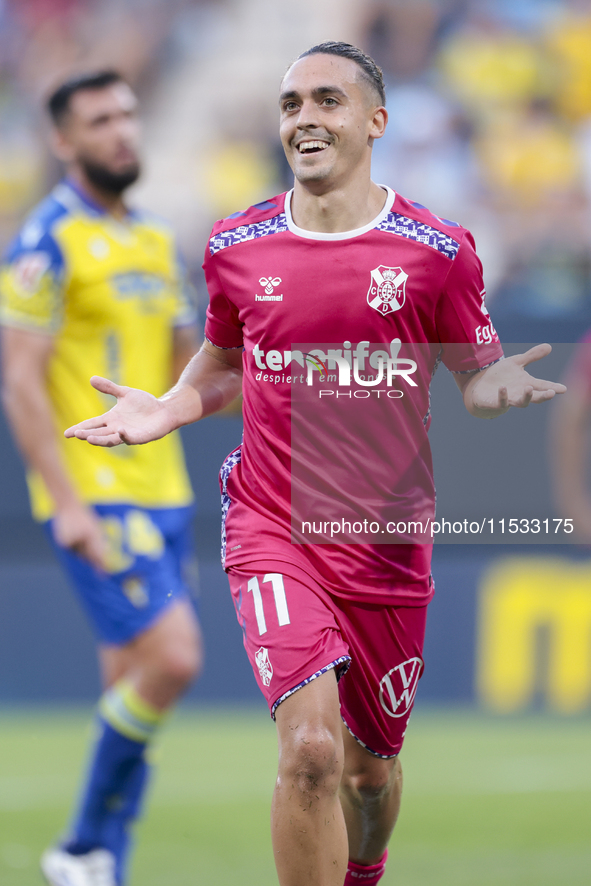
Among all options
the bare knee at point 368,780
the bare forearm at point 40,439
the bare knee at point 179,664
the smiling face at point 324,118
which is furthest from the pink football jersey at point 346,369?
the bare forearm at point 40,439

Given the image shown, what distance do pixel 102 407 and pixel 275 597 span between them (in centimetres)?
223

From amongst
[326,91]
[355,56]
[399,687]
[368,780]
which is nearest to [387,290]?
[326,91]

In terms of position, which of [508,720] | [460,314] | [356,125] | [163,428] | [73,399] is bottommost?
[508,720]

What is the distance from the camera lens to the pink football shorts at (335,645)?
126 inches

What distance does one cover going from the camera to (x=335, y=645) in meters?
3.25

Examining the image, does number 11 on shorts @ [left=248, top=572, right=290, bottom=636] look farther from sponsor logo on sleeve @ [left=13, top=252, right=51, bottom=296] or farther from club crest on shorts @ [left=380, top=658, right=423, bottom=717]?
sponsor logo on sleeve @ [left=13, top=252, right=51, bottom=296]

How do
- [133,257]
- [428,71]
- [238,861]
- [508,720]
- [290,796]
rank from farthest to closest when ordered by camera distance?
[428,71] < [508,720] < [133,257] < [238,861] < [290,796]

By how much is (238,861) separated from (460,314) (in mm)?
2734

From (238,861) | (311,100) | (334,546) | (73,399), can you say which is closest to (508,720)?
(238,861)

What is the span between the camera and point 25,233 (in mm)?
5391

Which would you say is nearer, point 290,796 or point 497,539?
point 290,796

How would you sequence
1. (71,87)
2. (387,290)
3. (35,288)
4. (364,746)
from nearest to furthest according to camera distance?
(387,290)
(364,746)
(35,288)
(71,87)

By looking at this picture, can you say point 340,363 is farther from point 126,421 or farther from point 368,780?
point 368,780

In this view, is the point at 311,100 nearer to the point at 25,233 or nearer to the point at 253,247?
the point at 253,247
